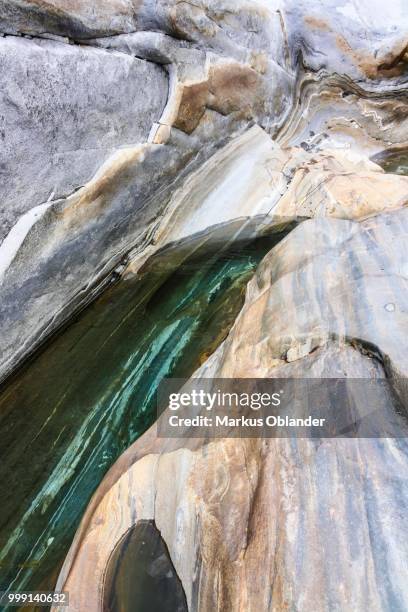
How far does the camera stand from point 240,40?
4.41 meters

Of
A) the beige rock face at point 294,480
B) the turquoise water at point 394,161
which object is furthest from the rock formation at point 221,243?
the turquoise water at point 394,161

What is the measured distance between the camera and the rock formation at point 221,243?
6.23ft

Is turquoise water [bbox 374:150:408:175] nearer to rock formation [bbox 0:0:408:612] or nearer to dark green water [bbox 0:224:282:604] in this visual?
rock formation [bbox 0:0:408:612]

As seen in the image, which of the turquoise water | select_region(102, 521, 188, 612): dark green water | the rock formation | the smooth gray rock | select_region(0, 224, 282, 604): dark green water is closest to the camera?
the rock formation

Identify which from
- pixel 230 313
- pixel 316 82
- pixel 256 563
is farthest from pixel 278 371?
pixel 316 82

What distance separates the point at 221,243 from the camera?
432 centimetres

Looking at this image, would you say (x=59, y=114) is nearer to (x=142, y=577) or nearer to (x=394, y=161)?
(x=142, y=577)

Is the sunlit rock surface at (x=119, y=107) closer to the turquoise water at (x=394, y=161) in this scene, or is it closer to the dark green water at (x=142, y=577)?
the turquoise water at (x=394, y=161)

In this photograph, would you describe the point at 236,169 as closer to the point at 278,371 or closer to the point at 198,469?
the point at 278,371

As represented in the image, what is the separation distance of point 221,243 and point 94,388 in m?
1.78

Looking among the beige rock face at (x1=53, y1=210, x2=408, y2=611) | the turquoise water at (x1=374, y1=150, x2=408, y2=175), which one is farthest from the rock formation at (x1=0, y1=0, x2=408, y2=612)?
the turquoise water at (x1=374, y1=150, x2=408, y2=175)

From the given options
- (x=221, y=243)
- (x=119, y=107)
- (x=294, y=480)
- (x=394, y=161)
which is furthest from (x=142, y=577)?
(x=394, y=161)

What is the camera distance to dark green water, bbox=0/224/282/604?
9.41 ft

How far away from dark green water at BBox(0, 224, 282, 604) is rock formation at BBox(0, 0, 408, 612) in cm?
4
